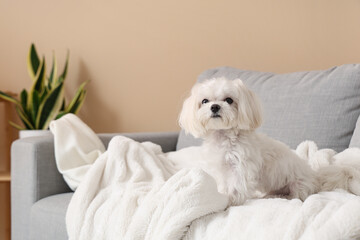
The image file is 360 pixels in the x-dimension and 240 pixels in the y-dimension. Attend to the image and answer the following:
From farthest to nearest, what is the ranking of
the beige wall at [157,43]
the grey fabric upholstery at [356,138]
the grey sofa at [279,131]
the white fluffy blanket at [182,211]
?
the beige wall at [157,43] → the grey sofa at [279,131] → the grey fabric upholstery at [356,138] → the white fluffy blanket at [182,211]

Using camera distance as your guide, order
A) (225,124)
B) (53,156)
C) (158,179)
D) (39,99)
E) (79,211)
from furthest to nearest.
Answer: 1. (39,99)
2. (53,156)
3. (158,179)
4. (79,211)
5. (225,124)

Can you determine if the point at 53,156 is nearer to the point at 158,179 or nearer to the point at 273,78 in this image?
the point at 158,179

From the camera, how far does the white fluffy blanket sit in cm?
101

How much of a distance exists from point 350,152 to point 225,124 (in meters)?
0.50

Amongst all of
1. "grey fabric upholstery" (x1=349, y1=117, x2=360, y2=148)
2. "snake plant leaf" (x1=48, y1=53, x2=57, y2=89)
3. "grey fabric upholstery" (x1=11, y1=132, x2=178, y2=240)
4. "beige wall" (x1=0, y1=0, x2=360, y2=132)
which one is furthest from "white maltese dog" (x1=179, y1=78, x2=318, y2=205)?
"snake plant leaf" (x1=48, y1=53, x2=57, y2=89)

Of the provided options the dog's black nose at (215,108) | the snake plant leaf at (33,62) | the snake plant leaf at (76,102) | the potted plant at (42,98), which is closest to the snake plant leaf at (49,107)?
the potted plant at (42,98)

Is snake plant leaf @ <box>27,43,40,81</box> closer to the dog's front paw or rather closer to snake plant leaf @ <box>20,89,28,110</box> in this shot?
snake plant leaf @ <box>20,89,28,110</box>

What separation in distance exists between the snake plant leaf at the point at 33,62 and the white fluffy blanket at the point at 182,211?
5.26ft

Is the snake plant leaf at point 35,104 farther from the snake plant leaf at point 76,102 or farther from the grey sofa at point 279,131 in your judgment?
the grey sofa at point 279,131

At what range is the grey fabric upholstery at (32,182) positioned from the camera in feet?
6.43

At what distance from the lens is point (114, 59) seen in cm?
332

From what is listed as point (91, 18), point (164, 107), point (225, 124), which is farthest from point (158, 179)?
point (91, 18)

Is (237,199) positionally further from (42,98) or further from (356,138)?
(42,98)

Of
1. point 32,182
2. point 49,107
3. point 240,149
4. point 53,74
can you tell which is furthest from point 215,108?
point 53,74
